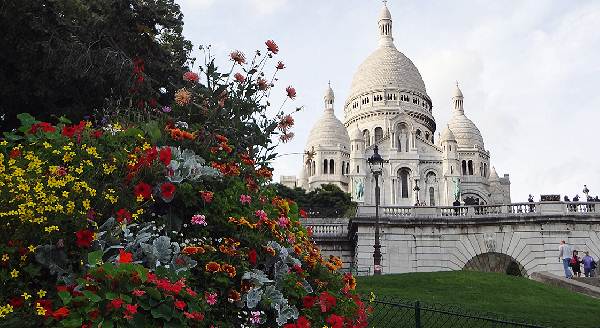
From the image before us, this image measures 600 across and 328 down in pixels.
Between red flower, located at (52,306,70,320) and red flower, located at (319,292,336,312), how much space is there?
2486 millimetres

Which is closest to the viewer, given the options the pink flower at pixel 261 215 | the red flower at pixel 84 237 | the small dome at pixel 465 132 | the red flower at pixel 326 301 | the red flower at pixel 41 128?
the red flower at pixel 84 237

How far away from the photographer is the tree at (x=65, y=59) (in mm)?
14383

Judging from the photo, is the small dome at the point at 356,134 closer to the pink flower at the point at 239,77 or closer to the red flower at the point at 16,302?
the pink flower at the point at 239,77

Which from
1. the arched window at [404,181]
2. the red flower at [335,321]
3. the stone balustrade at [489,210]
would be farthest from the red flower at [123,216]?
the arched window at [404,181]

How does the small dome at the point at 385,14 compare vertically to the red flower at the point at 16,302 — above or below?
above

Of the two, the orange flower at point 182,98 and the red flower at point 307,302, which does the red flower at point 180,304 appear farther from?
the orange flower at point 182,98

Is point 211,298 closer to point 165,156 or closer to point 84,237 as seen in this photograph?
point 84,237

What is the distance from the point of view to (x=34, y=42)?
14641 mm

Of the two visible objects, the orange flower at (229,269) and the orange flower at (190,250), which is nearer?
the orange flower at (190,250)

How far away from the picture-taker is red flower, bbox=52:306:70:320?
519cm

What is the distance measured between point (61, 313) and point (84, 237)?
3.00ft

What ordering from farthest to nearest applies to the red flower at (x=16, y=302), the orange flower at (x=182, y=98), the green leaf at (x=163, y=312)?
the orange flower at (x=182, y=98)
the red flower at (x=16, y=302)
the green leaf at (x=163, y=312)

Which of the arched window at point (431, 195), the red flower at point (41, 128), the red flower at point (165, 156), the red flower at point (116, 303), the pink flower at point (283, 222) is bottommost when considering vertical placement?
the red flower at point (116, 303)

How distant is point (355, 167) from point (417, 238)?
189 feet
